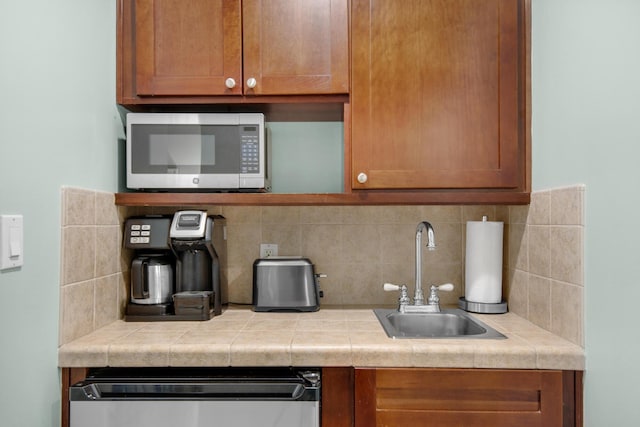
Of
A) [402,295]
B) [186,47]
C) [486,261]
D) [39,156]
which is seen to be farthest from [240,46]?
[486,261]

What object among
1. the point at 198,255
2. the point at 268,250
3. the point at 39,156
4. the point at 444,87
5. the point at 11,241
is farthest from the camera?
the point at 268,250

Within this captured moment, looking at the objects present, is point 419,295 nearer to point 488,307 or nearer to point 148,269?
point 488,307

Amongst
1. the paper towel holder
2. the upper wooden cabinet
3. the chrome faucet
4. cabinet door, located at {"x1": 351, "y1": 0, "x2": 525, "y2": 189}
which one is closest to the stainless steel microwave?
the upper wooden cabinet

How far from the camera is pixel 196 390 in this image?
3.78 feet

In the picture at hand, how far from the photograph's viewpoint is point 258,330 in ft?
4.46

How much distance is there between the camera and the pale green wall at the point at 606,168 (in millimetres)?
1014

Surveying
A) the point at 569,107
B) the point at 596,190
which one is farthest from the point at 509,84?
the point at 596,190

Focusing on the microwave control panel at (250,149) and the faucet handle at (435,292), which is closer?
the microwave control panel at (250,149)

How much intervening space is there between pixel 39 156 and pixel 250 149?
64cm

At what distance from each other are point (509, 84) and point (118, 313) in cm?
168

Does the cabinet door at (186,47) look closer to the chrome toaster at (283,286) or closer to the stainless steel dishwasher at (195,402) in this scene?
the chrome toaster at (283,286)

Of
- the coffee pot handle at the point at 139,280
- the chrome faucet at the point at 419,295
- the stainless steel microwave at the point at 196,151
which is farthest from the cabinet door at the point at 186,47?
the chrome faucet at the point at 419,295

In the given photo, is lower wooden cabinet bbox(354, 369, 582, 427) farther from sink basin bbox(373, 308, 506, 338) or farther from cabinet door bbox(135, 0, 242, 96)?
cabinet door bbox(135, 0, 242, 96)

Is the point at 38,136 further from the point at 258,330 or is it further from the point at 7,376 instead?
the point at 258,330
